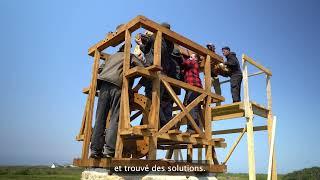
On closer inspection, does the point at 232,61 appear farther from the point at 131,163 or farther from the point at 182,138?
the point at 131,163

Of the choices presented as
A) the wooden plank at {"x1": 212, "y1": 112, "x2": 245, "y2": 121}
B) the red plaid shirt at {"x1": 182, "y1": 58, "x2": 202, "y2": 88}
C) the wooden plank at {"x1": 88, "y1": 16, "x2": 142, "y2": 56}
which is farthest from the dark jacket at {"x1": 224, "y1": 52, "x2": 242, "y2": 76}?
the wooden plank at {"x1": 88, "y1": 16, "x2": 142, "y2": 56}

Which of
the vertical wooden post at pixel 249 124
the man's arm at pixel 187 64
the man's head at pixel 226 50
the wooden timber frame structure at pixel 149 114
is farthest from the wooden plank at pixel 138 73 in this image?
the man's head at pixel 226 50

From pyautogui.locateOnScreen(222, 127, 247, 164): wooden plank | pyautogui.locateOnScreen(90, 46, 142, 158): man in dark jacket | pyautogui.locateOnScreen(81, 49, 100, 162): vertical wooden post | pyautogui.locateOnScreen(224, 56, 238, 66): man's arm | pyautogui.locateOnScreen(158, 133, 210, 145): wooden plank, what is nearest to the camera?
pyautogui.locateOnScreen(158, 133, 210, 145): wooden plank

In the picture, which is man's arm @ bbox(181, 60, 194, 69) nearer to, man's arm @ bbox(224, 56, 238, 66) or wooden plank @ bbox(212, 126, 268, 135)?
man's arm @ bbox(224, 56, 238, 66)

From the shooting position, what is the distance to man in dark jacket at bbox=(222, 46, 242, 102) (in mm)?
9820

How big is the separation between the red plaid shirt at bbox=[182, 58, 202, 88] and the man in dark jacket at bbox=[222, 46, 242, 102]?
308 centimetres

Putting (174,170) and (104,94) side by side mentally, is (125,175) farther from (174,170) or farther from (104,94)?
(104,94)

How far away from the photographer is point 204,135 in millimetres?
6188

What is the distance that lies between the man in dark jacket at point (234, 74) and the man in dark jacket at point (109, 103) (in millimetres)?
4986

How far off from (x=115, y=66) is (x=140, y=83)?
0.90 metres

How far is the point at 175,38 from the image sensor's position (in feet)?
20.0

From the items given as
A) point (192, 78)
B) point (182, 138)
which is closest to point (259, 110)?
point (192, 78)

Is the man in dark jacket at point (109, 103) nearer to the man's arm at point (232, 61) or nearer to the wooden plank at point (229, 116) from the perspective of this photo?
the man's arm at point (232, 61)

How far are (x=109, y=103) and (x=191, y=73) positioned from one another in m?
2.26
